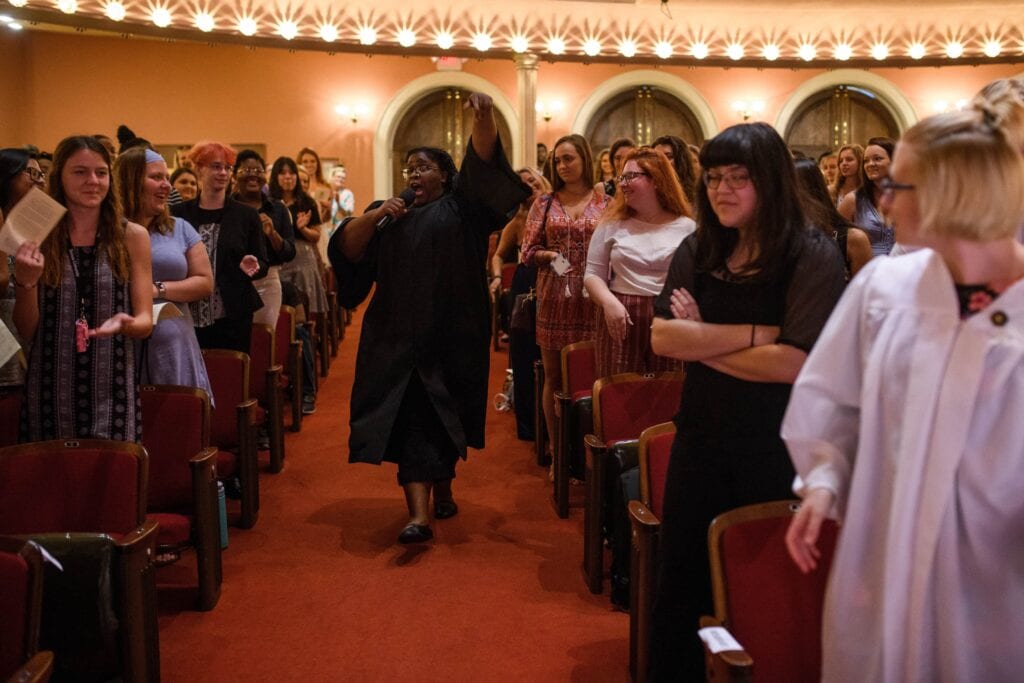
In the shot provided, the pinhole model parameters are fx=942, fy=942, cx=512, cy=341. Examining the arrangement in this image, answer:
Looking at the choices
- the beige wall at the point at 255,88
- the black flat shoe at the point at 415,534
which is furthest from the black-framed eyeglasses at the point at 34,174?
the beige wall at the point at 255,88

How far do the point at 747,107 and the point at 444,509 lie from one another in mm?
10228

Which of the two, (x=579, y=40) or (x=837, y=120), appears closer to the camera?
(x=579, y=40)

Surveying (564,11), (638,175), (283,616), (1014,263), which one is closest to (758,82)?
(564,11)

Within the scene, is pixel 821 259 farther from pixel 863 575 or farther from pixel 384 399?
pixel 384 399

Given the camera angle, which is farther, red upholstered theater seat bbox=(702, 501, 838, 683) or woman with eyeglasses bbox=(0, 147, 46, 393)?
woman with eyeglasses bbox=(0, 147, 46, 393)

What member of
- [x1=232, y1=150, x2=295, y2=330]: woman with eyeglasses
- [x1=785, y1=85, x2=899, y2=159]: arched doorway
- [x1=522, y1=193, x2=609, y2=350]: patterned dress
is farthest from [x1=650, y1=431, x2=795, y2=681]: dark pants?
[x1=785, y1=85, x2=899, y2=159]: arched doorway

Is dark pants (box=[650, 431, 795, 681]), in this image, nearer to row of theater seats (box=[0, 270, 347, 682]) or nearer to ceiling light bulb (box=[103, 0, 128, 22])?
row of theater seats (box=[0, 270, 347, 682])

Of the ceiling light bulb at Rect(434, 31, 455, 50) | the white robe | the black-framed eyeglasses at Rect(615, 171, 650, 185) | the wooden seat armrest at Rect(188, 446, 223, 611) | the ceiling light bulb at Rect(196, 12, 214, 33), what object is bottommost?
the wooden seat armrest at Rect(188, 446, 223, 611)

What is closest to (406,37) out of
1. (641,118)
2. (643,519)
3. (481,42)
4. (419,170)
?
(481,42)

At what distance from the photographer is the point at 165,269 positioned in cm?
350

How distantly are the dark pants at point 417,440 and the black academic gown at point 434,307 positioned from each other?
3.0 inches

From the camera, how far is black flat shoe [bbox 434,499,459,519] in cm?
400

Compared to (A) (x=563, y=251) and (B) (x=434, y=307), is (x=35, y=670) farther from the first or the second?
(A) (x=563, y=251)

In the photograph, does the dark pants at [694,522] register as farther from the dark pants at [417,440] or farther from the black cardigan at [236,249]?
the black cardigan at [236,249]
